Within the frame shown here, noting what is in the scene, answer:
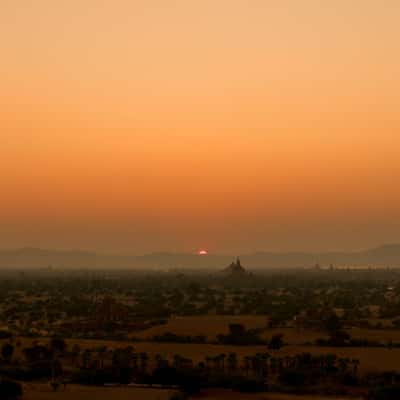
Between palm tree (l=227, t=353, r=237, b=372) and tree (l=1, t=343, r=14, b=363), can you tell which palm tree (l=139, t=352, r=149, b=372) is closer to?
palm tree (l=227, t=353, r=237, b=372)

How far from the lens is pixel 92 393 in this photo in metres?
33.5

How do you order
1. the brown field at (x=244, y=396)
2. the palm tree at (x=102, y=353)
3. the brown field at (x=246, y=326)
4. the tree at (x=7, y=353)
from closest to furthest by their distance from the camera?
the brown field at (x=244, y=396) → the palm tree at (x=102, y=353) → the tree at (x=7, y=353) → the brown field at (x=246, y=326)

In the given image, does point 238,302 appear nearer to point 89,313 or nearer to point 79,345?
point 89,313

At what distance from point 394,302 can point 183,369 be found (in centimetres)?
6155

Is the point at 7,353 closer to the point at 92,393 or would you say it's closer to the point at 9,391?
the point at 92,393

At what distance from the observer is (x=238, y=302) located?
96875 millimetres

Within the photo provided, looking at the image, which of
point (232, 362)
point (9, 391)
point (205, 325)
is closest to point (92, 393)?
point (9, 391)

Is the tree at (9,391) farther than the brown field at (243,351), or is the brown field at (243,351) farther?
the brown field at (243,351)

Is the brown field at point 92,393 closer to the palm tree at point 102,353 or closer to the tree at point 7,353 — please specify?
the palm tree at point 102,353

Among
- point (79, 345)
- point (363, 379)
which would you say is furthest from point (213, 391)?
point (79, 345)

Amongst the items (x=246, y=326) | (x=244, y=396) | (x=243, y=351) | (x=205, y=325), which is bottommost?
(x=244, y=396)

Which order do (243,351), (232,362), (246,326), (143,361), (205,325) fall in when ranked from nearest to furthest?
1. (143,361)
2. (232,362)
3. (243,351)
4. (246,326)
5. (205,325)

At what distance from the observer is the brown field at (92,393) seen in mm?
32344

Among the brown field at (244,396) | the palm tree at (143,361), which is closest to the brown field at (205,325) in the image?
the palm tree at (143,361)
